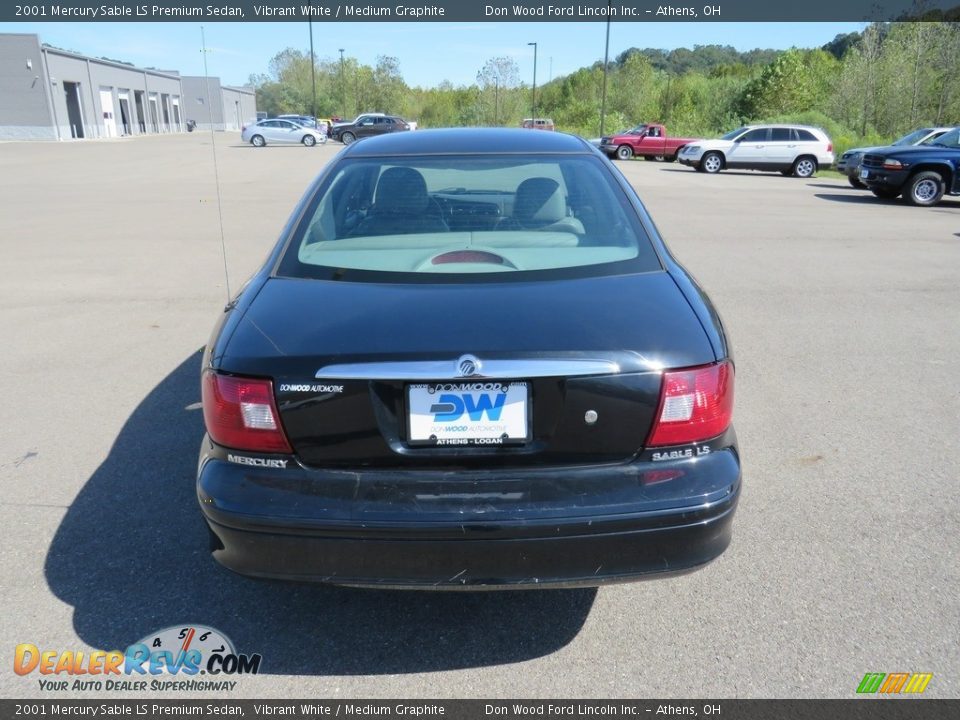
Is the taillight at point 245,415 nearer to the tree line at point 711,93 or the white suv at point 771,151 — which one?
the white suv at point 771,151

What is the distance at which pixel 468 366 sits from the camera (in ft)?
7.06

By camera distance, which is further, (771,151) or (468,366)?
(771,151)

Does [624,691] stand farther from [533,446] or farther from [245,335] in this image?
[245,335]

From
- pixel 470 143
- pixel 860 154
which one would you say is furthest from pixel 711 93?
pixel 470 143

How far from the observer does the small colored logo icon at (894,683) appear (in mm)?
2367

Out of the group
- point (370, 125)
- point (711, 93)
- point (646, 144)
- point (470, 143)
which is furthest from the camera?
point (711, 93)

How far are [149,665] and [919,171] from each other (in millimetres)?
17875

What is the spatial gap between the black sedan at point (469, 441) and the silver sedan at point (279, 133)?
4305 centimetres

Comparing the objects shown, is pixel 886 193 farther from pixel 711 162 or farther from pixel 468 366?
pixel 468 366

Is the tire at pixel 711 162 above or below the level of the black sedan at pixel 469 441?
below

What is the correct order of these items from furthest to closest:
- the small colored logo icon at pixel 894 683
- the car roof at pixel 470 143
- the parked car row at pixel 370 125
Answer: the parked car row at pixel 370 125, the car roof at pixel 470 143, the small colored logo icon at pixel 894 683

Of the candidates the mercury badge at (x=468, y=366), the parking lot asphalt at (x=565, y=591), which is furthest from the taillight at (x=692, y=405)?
the parking lot asphalt at (x=565, y=591)

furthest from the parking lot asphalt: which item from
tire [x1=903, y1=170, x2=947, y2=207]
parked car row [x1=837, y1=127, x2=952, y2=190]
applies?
parked car row [x1=837, y1=127, x2=952, y2=190]

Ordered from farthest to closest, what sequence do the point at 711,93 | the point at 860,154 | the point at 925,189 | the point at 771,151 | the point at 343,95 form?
the point at 343,95, the point at 711,93, the point at 771,151, the point at 860,154, the point at 925,189
